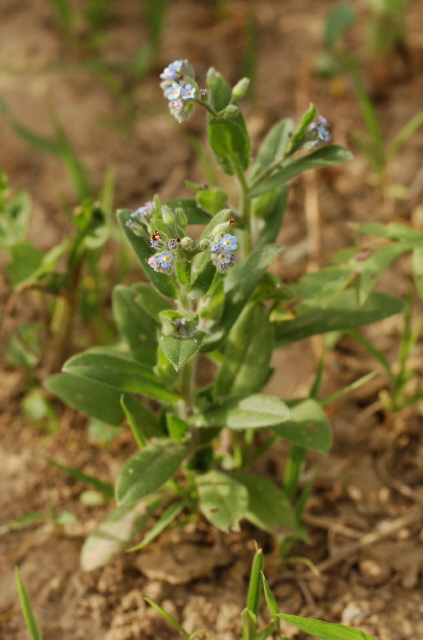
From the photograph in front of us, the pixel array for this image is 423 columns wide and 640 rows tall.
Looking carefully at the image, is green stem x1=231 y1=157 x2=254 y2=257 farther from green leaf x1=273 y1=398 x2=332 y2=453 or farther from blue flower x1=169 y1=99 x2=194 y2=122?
green leaf x1=273 y1=398 x2=332 y2=453

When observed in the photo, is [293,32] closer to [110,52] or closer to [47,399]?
[110,52]

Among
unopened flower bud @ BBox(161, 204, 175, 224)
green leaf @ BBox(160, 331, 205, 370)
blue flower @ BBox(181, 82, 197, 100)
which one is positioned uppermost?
blue flower @ BBox(181, 82, 197, 100)

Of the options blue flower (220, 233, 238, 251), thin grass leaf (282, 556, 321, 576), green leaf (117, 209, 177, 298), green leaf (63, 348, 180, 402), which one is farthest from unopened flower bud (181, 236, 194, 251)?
thin grass leaf (282, 556, 321, 576)

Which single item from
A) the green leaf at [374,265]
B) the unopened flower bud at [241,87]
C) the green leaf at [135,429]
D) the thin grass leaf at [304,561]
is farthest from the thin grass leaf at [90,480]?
the unopened flower bud at [241,87]

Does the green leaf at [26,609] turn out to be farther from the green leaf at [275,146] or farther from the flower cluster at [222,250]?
the green leaf at [275,146]

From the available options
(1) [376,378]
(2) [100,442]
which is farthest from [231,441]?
(1) [376,378]

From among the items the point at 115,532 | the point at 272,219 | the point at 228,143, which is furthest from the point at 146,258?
the point at 115,532
